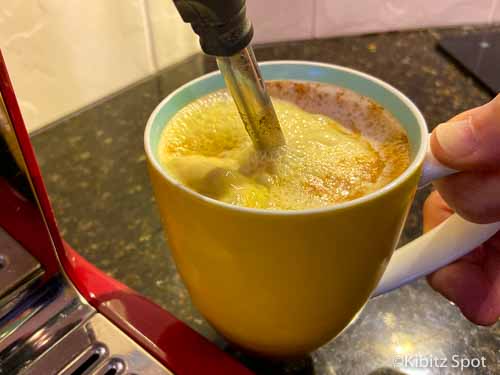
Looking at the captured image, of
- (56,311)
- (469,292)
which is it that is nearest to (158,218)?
(56,311)

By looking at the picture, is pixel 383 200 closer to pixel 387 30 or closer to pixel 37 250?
pixel 37 250

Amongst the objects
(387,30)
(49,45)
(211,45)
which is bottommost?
(387,30)

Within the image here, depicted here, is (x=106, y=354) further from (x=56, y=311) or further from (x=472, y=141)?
(x=472, y=141)

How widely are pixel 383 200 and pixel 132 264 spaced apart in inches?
9.1

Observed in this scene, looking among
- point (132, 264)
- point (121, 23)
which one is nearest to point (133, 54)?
point (121, 23)

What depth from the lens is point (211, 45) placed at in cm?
21

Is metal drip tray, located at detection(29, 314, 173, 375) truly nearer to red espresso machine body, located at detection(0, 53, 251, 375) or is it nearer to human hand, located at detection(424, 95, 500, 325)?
red espresso machine body, located at detection(0, 53, 251, 375)

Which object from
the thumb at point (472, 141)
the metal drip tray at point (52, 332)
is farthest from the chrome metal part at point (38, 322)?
the thumb at point (472, 141)

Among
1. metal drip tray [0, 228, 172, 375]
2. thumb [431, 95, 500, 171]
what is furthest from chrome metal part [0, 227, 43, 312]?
thumb [431, 95, 500, 171]

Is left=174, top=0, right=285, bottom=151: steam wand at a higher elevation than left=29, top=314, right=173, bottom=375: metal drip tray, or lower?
higher

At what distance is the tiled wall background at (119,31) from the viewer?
506mm

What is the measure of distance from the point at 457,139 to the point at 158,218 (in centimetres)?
26

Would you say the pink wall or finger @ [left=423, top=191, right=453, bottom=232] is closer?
finger @ [left=423, top=191, right=453, bottom=232]

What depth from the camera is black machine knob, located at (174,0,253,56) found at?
0.63 ft
